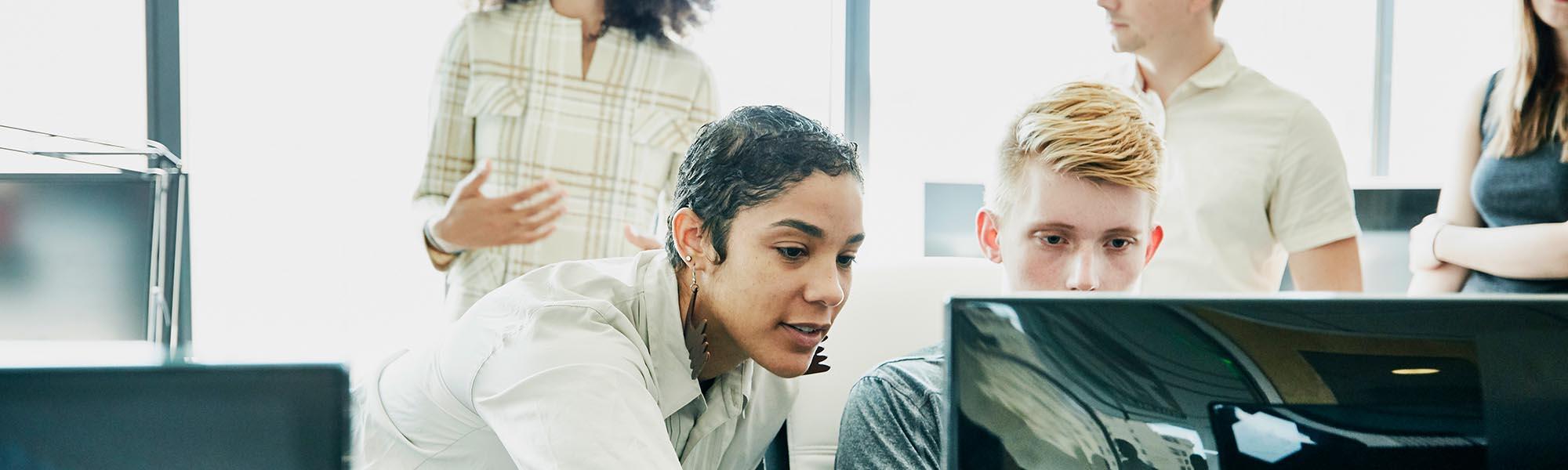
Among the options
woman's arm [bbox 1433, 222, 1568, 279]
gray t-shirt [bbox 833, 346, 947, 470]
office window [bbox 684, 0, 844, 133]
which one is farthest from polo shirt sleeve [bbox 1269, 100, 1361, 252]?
office window [bbox 684, 0, 844, 133]

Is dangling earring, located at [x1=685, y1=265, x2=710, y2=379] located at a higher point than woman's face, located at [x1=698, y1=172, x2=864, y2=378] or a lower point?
lower

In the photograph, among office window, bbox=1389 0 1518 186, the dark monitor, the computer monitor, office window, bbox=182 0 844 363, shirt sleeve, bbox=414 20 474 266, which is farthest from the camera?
office window, bbox=1389 0 1518 186

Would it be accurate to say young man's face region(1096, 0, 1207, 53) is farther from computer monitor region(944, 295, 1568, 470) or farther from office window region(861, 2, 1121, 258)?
office window region(861, 2, 1121, 258)

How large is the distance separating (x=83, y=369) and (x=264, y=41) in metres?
3.15

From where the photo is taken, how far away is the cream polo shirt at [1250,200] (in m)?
1.60

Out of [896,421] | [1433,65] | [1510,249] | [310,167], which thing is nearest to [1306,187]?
[1510,249]

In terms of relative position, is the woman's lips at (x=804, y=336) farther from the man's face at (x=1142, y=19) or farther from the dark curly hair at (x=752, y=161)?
the man's face at (x=1142, y=19)

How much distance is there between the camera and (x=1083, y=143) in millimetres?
1332

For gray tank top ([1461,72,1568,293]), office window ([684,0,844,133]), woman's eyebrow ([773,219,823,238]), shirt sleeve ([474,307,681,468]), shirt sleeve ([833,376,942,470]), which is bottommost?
shirt sleeve ([833,376,942,470])

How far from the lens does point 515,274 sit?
191 cm

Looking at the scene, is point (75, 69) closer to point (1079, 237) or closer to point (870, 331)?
point (870, 331)

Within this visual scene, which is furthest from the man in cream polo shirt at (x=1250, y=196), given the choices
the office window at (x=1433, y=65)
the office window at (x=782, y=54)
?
the office window at (x=1433, y=65)

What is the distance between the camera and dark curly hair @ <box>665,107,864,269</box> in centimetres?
108

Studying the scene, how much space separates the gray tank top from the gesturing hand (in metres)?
1.26
